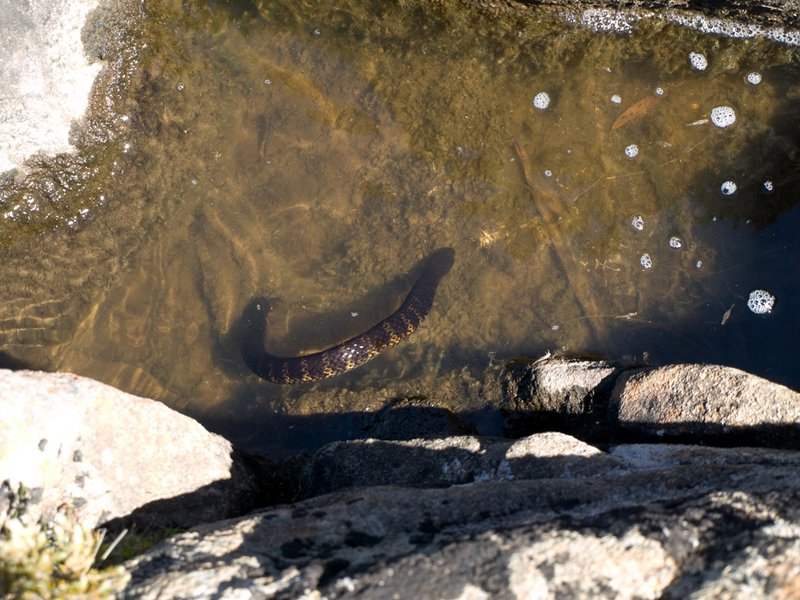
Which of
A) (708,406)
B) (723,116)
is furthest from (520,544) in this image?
(723,116)

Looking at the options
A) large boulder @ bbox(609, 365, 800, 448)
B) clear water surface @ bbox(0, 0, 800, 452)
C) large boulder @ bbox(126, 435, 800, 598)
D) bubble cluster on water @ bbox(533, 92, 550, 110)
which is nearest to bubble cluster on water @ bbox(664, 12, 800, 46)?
clear water surface @ bbox(0, 0, 800, 452)

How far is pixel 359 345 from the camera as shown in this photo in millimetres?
6172

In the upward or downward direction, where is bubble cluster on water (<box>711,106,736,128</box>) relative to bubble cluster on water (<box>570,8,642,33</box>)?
downward

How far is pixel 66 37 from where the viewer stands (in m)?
5.94

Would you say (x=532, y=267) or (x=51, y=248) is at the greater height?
(x=51, y=248)

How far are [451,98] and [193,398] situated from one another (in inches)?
155

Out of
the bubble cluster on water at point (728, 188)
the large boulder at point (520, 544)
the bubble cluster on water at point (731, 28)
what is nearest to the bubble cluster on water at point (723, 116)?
the bubble cluster on water at point (728, 188)

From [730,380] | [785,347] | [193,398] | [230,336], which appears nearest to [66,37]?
[230,336]

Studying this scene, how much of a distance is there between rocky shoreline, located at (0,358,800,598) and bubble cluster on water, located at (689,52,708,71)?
11.1ft

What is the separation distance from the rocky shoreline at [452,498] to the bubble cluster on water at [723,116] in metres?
2.93

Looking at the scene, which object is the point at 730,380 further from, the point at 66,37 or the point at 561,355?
the point at 66,37

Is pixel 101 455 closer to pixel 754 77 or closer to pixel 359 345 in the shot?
pixel 359 345

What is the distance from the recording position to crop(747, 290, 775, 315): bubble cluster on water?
224 inches

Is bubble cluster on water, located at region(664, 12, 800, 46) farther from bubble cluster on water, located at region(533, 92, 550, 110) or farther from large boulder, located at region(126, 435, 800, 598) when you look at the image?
large boulder, located at region(126, 435, 800, 598)
